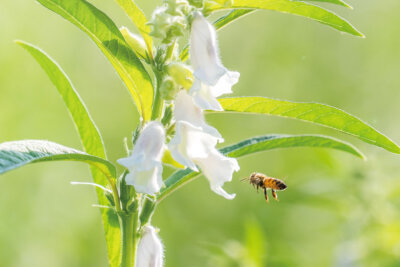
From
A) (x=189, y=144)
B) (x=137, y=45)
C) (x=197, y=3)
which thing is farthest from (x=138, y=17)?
(x=189, y=144)

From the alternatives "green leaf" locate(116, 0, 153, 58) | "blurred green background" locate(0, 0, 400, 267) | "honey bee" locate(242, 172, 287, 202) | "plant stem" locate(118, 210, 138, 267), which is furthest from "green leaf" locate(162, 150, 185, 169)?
"blurred green background" locate(0, 0, 400, 267)

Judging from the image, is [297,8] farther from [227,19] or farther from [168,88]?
[168,88]

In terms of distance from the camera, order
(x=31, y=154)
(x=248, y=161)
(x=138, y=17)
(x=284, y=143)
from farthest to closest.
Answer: (x=248, y=161), (x=284, y=143), (x=138, y=17), (x=31, y=154)

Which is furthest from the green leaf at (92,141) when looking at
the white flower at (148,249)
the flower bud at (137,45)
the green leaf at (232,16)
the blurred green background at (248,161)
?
the blurred green background at (248,161)

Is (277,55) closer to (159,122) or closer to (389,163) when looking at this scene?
(389,163)

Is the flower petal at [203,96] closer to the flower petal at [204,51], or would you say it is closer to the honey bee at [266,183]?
the flower petal at [204,51]

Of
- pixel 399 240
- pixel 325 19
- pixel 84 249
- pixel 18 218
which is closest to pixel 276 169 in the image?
pixel 84 249
